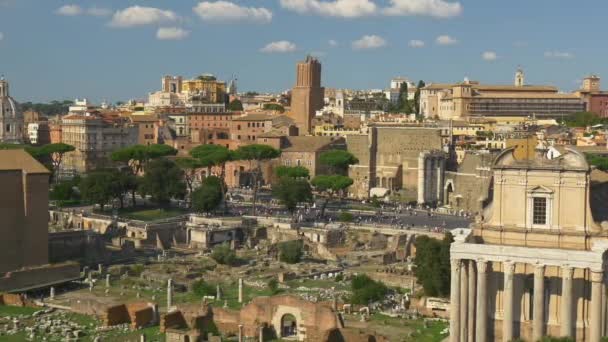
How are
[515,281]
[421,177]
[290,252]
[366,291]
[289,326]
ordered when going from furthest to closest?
[421,177] < [290,252] < [366,291] < [289,326] < [515,281]

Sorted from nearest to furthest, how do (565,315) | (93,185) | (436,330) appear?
(565,315) → (436,330) → (93,185)

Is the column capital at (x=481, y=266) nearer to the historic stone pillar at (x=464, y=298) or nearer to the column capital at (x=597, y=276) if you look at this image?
the historic stone pillar at (x=464, y=298)

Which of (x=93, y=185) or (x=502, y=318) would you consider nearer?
(x=502, y=318)

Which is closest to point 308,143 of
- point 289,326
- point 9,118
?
point 9,118

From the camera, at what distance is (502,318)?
2222 cm

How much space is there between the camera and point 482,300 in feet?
69.7

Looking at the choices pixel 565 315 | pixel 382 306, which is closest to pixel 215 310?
pixel 382 306

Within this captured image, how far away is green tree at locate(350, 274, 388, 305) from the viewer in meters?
32.5

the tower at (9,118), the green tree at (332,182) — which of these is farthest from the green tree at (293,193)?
the tower at (9,118)

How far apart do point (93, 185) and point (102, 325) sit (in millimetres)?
23795

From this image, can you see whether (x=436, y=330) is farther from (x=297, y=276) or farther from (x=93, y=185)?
(x=93, y=185)

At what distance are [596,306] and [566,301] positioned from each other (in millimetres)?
664

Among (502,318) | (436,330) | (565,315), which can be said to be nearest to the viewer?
(565,315)

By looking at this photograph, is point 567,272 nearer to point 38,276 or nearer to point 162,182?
point 38,276
